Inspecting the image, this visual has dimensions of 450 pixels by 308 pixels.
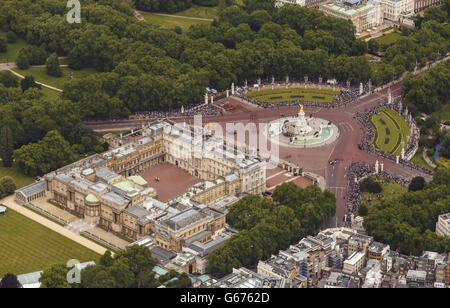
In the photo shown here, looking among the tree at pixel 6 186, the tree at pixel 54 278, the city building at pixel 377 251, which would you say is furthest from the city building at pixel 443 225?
the tree at pixel 6 186

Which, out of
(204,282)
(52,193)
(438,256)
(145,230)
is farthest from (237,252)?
(52,193)

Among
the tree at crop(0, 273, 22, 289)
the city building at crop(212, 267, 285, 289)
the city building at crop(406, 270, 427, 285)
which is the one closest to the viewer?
the city building at crop(212, 267, 285, 289)

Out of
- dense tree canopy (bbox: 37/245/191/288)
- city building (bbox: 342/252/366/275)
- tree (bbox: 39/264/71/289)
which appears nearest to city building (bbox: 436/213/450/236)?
city building (bbox: 342/252/366/275)

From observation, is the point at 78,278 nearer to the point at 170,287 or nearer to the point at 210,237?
the point at 170,287

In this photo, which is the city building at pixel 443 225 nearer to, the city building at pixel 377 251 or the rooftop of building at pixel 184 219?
the city building at pixel 377 251

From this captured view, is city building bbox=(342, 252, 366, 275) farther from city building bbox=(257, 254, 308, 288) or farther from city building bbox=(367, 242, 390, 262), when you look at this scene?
city building bbox=(257, 254, 308, 288)

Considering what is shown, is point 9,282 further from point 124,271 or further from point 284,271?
point 284,271
